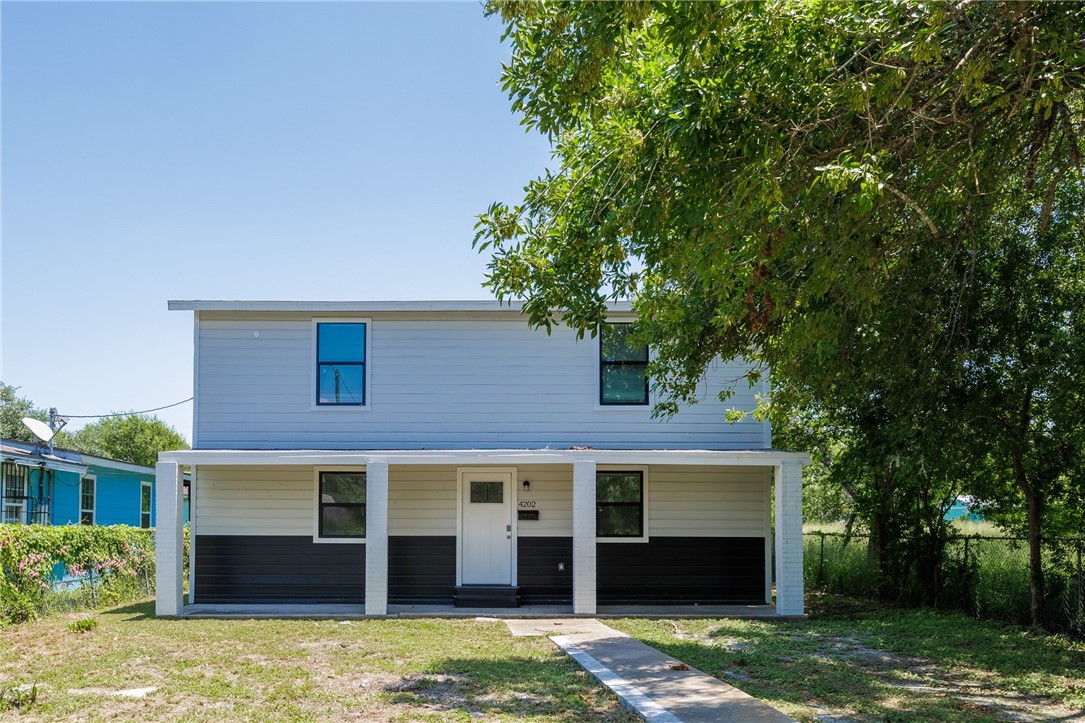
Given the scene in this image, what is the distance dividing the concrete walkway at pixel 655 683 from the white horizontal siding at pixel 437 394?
410 cm

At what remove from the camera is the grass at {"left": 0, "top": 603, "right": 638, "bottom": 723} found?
7695 millimetres

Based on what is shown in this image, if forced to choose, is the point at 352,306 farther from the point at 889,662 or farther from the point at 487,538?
the point at 889,662

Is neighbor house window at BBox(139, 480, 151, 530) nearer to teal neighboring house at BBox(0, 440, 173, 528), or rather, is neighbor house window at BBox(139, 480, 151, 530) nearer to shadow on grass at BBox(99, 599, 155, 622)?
teal neighboring house at BBox(0, 440, 173, 528)

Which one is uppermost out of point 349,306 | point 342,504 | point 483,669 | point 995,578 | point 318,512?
point 349,306

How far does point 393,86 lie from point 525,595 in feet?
27.2

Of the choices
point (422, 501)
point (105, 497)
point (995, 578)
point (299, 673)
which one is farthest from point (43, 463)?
point (995, 578)

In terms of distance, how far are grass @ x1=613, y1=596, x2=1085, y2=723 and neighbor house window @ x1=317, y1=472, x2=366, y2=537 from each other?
489cm

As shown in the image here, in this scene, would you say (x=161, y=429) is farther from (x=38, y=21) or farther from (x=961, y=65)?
(x=961, y=65)

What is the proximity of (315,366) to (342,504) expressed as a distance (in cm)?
234

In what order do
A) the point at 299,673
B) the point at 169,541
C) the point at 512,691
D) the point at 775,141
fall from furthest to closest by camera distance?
the point at 169,541 < the point at 299,673 < the point at 512,691 < the point at 775,141

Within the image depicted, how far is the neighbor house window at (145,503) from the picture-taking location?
82.9 feet

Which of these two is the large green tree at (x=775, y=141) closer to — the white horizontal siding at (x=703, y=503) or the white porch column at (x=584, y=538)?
the white porch column at (x=584, y=538)

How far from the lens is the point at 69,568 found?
15.8 metres

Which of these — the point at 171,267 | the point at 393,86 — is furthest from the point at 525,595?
the point at 171,267
